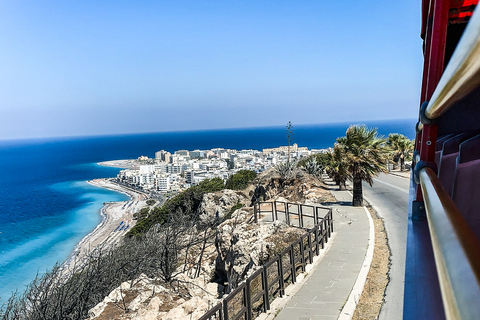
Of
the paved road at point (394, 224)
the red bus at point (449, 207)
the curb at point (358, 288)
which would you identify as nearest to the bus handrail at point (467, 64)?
the red bus at point (449, 207)

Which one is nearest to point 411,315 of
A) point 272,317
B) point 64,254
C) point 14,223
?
point 272,317

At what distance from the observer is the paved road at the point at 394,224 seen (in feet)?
23.8

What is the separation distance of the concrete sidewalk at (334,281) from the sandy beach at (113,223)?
91.5ft

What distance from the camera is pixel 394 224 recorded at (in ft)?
44.8

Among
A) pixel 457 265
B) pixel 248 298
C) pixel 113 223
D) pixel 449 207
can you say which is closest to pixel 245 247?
pixel 248 298

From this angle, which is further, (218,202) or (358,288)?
(218,202)

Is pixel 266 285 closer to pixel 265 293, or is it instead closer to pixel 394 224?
pixel 265 293

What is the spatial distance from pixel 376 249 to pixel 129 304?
22.0ft

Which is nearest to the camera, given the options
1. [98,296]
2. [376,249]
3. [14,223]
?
[376,249]

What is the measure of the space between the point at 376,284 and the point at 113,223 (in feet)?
192

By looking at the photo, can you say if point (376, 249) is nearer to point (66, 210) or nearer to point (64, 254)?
point (64, 254)

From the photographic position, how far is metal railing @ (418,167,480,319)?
363mm

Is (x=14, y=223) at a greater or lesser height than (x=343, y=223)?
lesser

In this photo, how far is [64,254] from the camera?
43656mm
